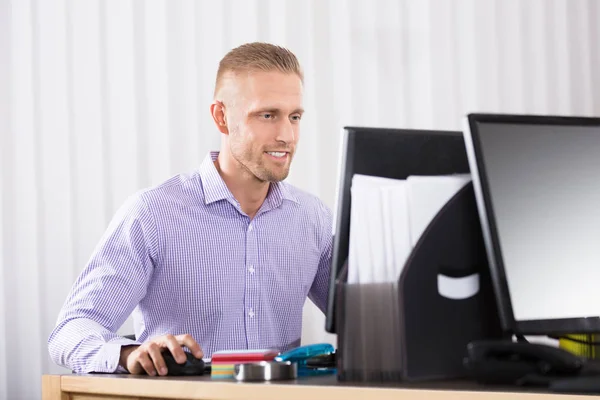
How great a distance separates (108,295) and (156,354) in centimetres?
52

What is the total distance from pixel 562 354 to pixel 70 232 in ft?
8.28

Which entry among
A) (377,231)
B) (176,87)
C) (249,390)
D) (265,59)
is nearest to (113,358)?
(249,390)

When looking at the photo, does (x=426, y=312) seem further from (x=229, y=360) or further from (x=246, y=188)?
(x=246, y=188)

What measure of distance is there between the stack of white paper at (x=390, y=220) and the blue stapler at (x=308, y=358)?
0.89 ft

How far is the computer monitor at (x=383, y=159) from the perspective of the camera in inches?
57.0

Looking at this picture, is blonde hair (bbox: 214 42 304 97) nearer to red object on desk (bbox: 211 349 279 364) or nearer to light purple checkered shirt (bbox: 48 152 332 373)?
light purple checkered shirt (bbox: 48 152 332 373)

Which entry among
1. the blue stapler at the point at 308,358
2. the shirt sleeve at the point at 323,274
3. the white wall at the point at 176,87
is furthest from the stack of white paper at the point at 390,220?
the white wall at the point at 176,87

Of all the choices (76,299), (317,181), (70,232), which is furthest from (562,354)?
(70,232)

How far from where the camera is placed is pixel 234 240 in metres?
2.31

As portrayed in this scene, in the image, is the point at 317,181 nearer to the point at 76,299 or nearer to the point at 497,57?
the point at 497,57

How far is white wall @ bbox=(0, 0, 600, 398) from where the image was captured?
3.21 metres

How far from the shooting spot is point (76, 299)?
1972mm

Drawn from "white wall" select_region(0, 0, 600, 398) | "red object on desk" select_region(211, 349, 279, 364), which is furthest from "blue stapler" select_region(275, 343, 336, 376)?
"white wall" select_region(0, 0, 600, 398)

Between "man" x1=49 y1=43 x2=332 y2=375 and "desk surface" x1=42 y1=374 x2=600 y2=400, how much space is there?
0.49m
